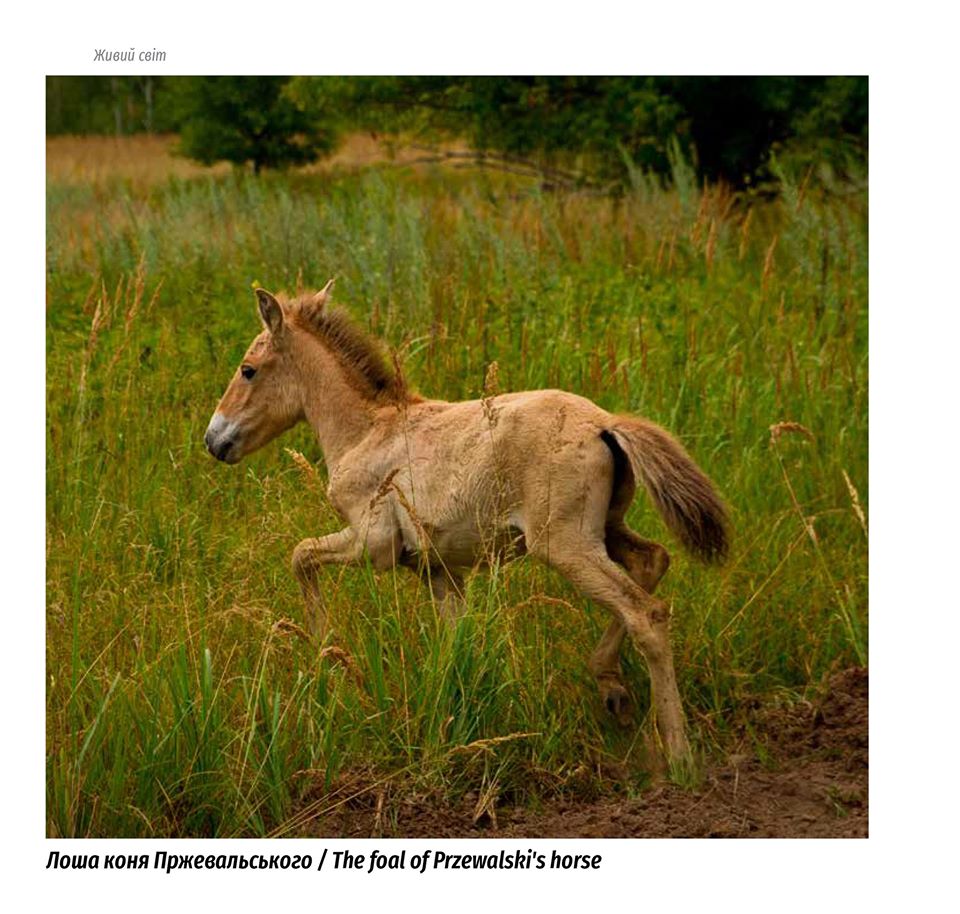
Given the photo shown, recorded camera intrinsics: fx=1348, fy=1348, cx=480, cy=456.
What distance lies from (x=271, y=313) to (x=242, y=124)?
19.2m

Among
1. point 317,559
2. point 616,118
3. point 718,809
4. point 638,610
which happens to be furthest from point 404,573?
point 616,118

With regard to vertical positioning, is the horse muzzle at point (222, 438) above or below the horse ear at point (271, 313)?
below

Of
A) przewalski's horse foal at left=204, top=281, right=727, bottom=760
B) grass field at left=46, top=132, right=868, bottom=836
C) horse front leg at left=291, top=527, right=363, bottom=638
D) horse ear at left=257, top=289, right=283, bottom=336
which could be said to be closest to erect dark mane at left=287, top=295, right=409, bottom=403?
przewalski's horse foal at left=204, top=281, right=727, bottom=760

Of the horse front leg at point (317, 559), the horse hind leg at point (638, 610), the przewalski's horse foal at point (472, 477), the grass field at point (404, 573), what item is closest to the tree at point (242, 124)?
the grass field at point (404, 573)

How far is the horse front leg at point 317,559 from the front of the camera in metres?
6.30

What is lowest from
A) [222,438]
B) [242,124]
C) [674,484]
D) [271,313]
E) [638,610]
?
[638,610]

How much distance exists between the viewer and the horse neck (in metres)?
6.88

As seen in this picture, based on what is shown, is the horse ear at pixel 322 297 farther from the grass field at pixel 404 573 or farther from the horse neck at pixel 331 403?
the grass field at pixel 404 573

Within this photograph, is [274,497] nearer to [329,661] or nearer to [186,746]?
[329,661]

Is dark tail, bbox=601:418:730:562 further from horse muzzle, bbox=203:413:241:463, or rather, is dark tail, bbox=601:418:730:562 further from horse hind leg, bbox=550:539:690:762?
horse muzzle, bbox=203:413:241:463

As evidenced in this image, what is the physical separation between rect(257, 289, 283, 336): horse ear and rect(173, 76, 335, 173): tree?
1729 cm

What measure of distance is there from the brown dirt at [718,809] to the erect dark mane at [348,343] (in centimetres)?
234

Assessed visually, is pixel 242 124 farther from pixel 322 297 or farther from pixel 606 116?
pixel 322 297

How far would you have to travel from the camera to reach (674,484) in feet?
19.0
